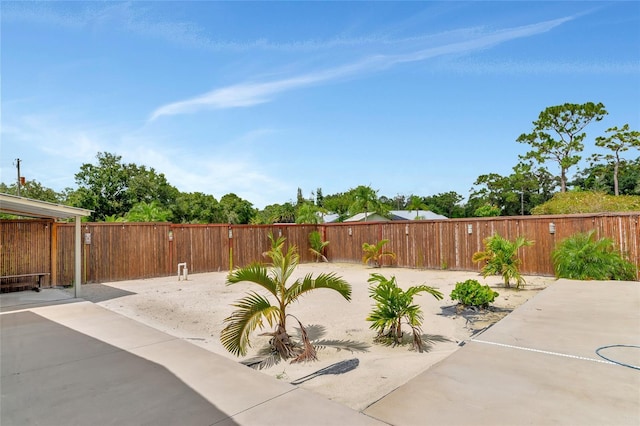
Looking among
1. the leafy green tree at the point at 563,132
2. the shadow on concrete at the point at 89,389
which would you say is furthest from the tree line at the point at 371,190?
the shadow on concrete at the point at 89,389

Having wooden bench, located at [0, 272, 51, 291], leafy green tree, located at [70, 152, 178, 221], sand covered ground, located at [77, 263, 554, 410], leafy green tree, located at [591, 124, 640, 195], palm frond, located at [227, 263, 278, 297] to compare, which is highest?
leafy green tree, located at [591, 124, 640, 195]

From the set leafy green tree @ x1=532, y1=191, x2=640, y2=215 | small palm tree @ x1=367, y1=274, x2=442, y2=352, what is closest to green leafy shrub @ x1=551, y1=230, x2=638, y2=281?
small palm tree @ x1=367, y1=274, x2=442, y2=352

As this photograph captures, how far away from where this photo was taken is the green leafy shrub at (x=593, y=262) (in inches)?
320

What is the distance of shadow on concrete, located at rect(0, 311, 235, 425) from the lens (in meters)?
2.52

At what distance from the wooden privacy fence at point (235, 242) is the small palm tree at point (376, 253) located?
33 cm

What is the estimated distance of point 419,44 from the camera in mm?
11492

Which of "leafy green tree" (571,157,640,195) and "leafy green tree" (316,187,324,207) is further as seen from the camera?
"leafy green tree" (316,187,324,207)

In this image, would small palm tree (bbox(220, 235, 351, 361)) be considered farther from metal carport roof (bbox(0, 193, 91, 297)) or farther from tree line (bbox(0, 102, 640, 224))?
tree line (bbox(0, 102, 640, 224))

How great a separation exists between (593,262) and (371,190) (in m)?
14.7

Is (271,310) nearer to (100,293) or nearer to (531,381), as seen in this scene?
(531,381)

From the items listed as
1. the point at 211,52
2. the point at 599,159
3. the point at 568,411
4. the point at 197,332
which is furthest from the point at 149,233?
the point at 599,159

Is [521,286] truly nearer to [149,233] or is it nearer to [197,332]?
[197,332]

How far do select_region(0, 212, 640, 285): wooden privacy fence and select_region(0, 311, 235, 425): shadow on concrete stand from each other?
570 cm

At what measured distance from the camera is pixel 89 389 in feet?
9.89
